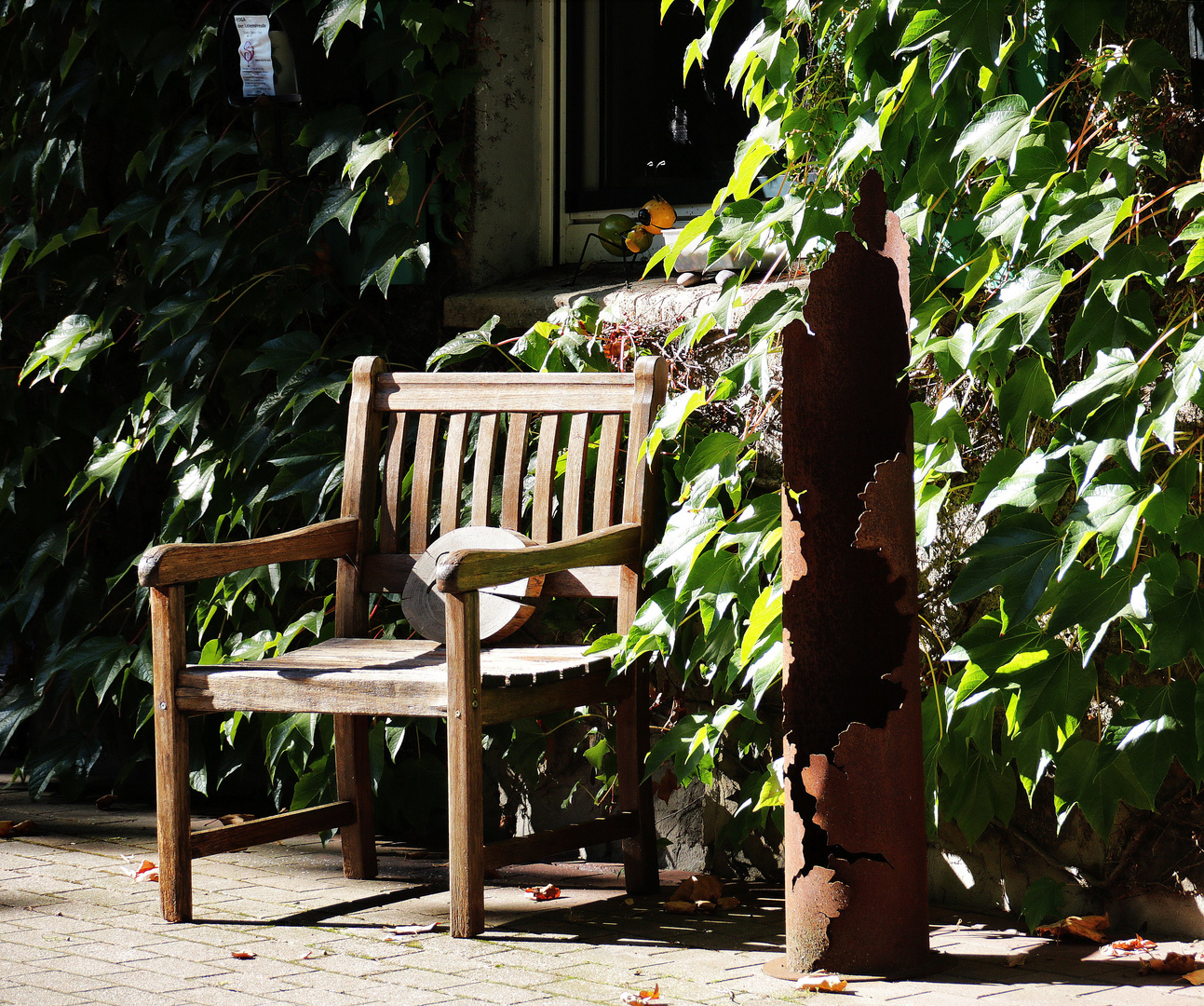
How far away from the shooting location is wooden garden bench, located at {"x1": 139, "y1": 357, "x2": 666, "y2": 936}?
2.77 metres

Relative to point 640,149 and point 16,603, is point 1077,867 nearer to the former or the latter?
point 640,149

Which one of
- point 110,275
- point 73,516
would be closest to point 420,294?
point 110,275

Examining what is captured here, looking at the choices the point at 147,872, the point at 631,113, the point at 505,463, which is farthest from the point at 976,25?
the point at 147,872

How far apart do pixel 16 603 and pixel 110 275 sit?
1014 millimetres

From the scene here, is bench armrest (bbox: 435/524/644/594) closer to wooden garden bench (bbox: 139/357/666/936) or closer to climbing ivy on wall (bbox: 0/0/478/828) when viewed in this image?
wooden garden bench (bbox: 139/357/666/936)

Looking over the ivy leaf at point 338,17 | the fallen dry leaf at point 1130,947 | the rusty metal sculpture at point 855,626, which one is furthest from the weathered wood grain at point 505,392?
Answer: the fallen dry leaf at point 1130,947

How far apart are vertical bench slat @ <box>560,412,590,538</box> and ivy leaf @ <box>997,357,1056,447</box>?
106cm

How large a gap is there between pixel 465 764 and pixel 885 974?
816 millimetres

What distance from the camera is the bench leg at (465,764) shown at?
107 inches

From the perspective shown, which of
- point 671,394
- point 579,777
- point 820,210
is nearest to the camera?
point 820,210

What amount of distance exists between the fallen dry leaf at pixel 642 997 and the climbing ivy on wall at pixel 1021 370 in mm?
570

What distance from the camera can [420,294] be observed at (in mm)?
4176

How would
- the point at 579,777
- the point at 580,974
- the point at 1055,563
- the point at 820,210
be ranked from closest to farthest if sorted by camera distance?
1. the point at 1055,563
2. the point at 580,974
3. the point at 820,210
4. the point at 579,777

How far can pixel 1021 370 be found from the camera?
2.42 m
